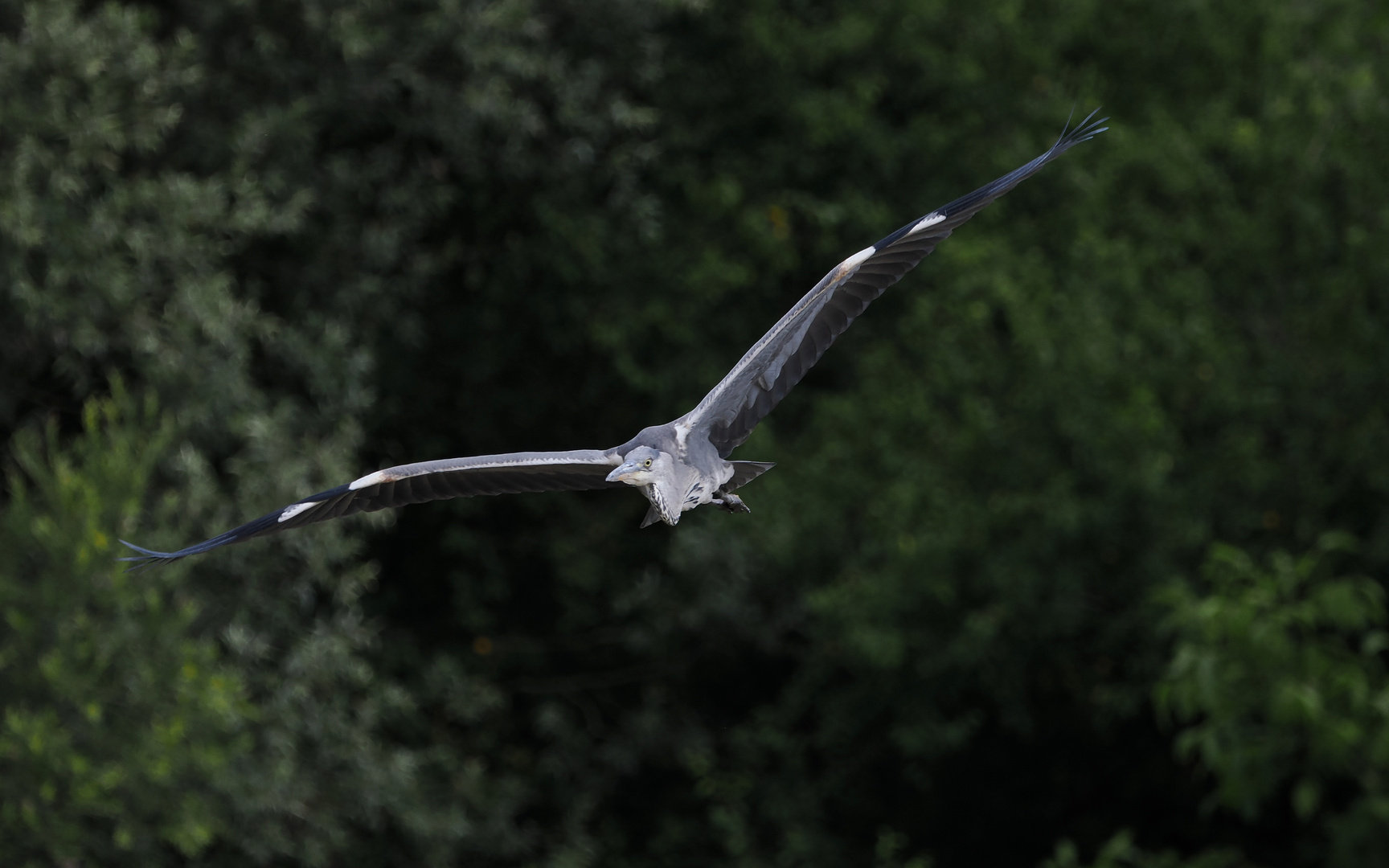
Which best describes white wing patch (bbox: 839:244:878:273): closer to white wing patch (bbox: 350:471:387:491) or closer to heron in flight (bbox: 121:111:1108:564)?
heron in flight (bbox: 121:111:1108:564)

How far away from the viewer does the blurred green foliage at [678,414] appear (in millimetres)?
7688

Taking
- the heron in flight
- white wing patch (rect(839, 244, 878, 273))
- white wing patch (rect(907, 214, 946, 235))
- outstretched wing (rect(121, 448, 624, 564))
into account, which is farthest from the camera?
white wing patch (rect(907, 214, 946, 235))

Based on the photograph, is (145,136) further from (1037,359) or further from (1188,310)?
(1188,310)

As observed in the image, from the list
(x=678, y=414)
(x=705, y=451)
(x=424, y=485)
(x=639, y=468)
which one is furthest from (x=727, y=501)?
(x=678, y=414)

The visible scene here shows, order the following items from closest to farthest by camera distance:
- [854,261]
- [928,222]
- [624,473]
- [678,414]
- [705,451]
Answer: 1. [624,473]
2. [705,451]
3. [854,261]
4. [928,222]
5. [678,414]

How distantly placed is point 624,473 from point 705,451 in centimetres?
39

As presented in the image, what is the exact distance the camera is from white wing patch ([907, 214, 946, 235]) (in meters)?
4.71

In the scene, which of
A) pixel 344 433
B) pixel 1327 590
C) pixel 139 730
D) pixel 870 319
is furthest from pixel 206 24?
pixel 1327 590

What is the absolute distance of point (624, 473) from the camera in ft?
13.6

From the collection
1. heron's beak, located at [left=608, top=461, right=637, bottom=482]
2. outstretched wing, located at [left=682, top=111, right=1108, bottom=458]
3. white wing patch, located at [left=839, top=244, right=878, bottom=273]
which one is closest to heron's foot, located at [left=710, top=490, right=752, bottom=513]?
outstretched wing, located at [left=682, top=111, right=1108, bottom=458]

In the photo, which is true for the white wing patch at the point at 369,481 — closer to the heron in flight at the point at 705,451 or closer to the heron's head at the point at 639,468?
the heron in flight at the point at 705,451

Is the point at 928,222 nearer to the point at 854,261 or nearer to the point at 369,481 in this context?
the point at 854,261

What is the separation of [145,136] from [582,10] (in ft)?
9.78

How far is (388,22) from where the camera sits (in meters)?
9.06
